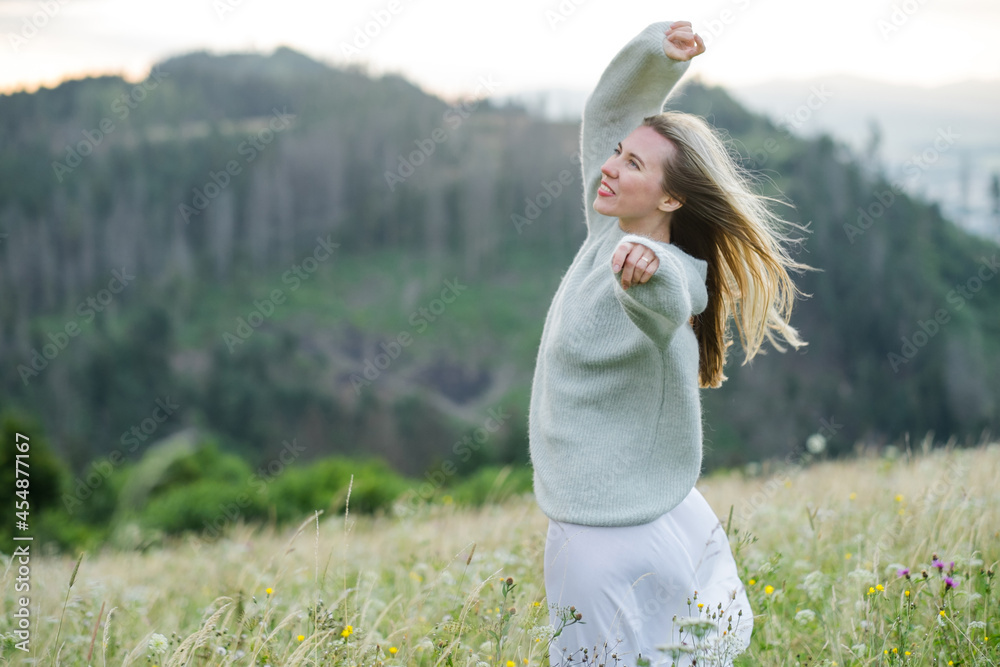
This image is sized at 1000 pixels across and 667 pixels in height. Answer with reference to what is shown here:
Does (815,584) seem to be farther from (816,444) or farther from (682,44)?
(682,44)

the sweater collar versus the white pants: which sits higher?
the sweater collar

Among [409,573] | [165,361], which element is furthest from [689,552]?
[165,361]

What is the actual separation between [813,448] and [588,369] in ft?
6.17

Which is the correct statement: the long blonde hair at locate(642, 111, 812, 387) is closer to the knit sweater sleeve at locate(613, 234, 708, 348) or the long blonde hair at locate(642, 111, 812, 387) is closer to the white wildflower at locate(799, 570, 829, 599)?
the knit sweater sleeve at locate(613, 234, 708, 348)

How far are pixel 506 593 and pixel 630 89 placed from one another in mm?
1544

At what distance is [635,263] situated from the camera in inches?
67.2

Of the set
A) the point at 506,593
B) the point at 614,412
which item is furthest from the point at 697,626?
the point at 614,412

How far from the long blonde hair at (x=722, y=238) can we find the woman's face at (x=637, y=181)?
3cm

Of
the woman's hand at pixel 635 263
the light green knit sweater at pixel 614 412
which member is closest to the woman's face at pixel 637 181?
the light green knit sweater at pixel 614 412

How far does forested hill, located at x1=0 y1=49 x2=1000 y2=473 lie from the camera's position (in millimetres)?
41469

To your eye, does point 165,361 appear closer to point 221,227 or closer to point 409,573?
point 221,227

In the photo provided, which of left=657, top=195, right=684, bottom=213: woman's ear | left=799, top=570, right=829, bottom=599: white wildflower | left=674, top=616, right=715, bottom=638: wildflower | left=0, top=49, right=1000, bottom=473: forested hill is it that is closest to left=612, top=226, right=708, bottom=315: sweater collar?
left=657, top=195, right=684, bottom=213: woman's ear

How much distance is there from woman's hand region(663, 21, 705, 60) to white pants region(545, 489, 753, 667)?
4.43 ft

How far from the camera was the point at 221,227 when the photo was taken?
64.4 metres
